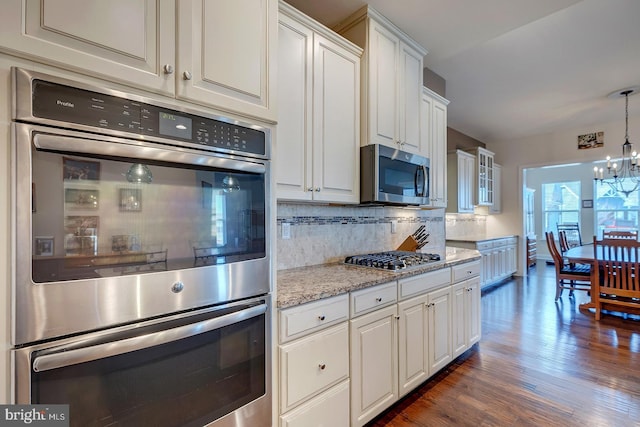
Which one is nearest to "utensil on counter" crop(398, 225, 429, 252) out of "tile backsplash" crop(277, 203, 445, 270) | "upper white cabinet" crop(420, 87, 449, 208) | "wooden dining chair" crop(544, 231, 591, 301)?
"tile backsplash" crop(277, 203, 445, 270)

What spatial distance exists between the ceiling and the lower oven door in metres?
2.18

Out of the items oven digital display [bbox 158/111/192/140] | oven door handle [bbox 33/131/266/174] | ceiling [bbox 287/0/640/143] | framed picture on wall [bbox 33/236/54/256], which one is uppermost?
ceiling [bbox 287/0/640/143]

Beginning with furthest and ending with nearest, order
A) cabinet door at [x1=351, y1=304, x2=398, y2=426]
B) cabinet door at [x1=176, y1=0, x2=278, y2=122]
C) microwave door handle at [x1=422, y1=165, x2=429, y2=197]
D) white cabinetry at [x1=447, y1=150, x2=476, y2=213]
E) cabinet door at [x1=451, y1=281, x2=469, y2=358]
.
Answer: white cabinetry at [x1=447, y1=150, x2=476, y2=213]
microwave door handle at [x1=422, y1=165, x2=429, y2=197]
cabinet door at [x1=451, y1=281, x2=469, y2=358]
cabinet door at [x1=351, y1=304, x2=398, y2=426]
cabinet door at [x1=176, y1=0, x2=278, y2=122]

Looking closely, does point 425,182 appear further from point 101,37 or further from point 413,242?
point 101,37

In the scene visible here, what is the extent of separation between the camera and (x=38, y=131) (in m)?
0.81

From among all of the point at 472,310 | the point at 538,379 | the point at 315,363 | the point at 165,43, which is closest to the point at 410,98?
the point at 472,310

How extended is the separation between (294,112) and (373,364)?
1.55 metres

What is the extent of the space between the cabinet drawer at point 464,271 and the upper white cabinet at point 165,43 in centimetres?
193

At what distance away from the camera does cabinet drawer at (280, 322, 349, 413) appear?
1355 mm

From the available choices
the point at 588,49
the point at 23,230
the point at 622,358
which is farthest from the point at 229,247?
the point at 588,49

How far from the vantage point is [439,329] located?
2.27 metres

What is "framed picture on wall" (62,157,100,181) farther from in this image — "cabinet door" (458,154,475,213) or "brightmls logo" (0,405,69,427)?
"cabinet door" (458,154,475,213)

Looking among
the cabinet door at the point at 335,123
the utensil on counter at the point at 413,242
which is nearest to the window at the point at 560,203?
the utensil on counter at the point at 413,242

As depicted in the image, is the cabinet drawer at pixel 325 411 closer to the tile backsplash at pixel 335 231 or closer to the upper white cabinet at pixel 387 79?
the tile backsplash at pixel 335 231
